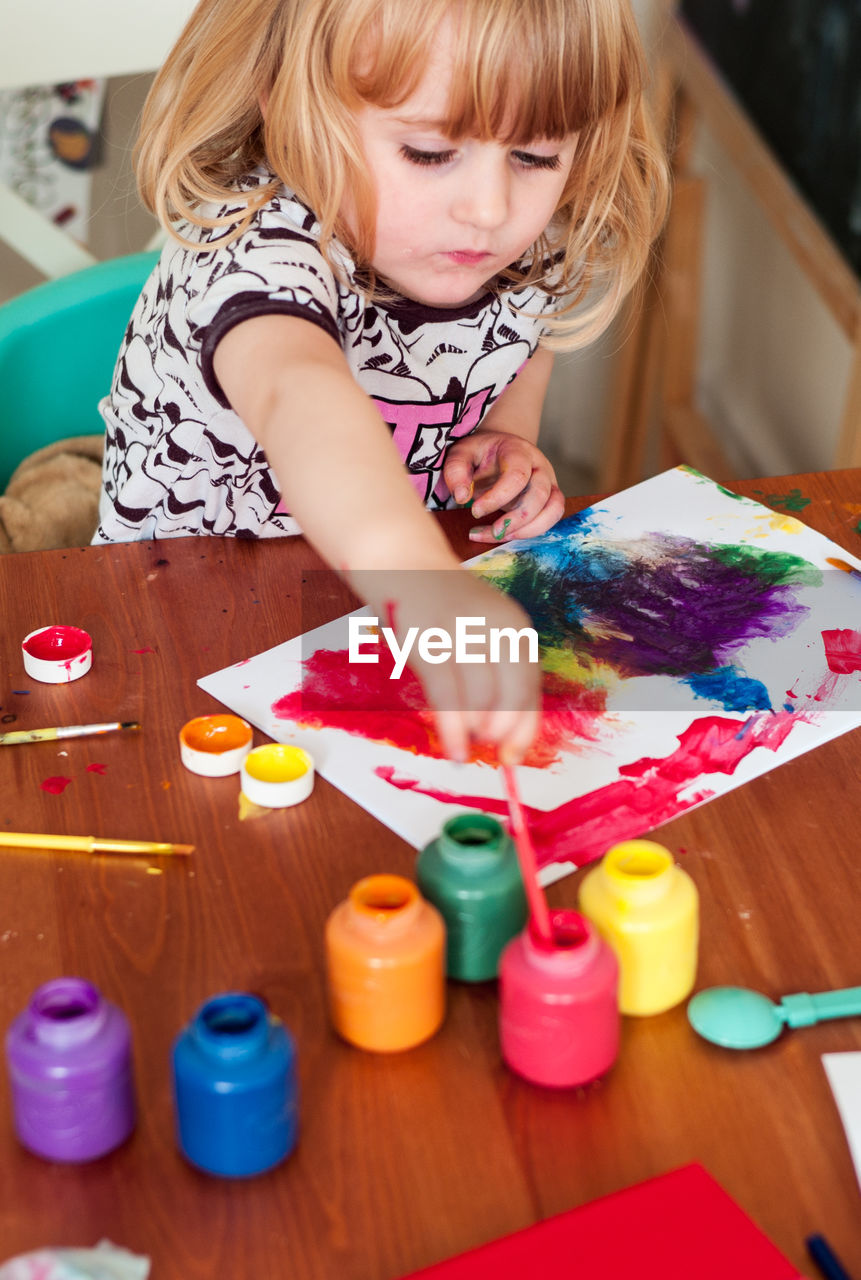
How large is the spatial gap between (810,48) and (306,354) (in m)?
1.49

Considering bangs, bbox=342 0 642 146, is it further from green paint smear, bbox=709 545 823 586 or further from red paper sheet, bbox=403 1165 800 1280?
red paper sheet, bbox=403 1165 800 1280

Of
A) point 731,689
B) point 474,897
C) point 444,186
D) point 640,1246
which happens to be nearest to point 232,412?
point 444,186

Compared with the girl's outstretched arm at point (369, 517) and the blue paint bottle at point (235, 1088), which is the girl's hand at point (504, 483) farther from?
the blue paint bottle at point (235, 1088)

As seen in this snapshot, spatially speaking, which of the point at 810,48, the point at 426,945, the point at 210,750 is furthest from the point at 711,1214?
the point at 810,48

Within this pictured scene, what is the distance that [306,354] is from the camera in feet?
2.61

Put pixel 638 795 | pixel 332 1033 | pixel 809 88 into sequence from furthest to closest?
1. pixel 809 88
2. pixel 638 795
3. pixel 332 1033

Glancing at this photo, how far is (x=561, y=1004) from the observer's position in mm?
568

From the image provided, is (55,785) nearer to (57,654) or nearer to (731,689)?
(57,654)

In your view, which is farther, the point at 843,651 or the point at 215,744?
the point at 843,651

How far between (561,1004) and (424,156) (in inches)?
23.5

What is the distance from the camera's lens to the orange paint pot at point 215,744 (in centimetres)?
77

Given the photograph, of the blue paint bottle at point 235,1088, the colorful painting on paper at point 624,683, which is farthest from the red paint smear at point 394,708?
the blue paint bottle at point 235,1088

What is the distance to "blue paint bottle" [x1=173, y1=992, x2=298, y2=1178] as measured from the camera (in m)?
0.53

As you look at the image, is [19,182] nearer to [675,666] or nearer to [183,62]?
[183,62]
